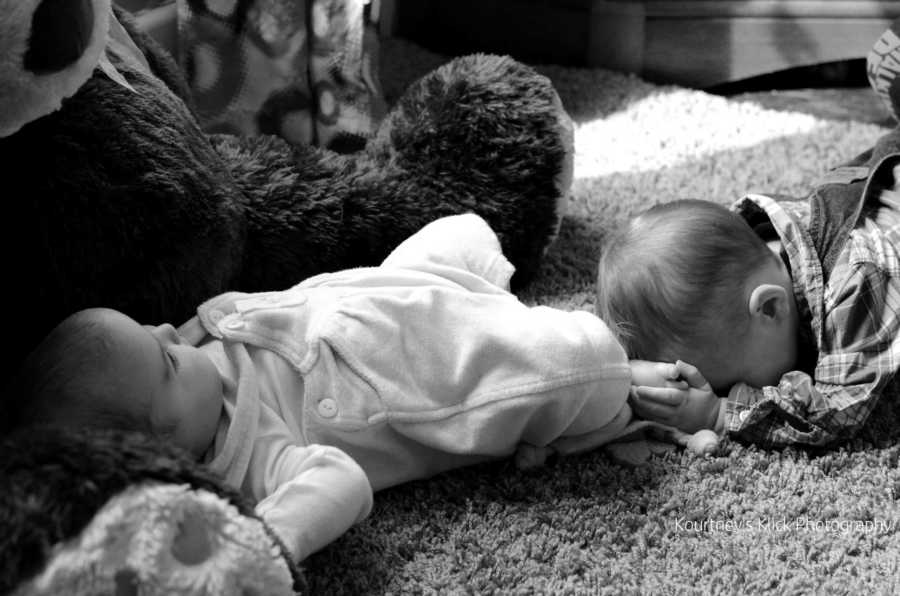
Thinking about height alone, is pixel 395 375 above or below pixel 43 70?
below

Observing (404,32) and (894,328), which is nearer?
(894,328)

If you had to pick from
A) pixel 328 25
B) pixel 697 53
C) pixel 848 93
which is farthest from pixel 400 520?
pixel 848 93

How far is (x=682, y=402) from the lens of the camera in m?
0.98

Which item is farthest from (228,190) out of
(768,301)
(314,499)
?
(768,301)

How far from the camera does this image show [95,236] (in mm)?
837

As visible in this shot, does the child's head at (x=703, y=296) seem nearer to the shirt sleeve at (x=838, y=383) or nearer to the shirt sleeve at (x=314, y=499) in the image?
the shirt sleeve at (x=838, y=383)

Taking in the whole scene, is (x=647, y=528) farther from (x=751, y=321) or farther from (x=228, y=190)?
(x=228, y=190)

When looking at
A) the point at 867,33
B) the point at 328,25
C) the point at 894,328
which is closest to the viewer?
the point at 894,328

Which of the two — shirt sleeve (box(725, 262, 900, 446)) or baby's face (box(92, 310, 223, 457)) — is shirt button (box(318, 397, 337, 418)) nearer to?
baby's face (box(92, 310, 223, 457))

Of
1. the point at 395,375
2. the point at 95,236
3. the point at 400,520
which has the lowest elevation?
the point at 400,520

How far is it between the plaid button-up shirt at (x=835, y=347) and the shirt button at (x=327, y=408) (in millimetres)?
404

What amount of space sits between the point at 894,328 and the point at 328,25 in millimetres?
840

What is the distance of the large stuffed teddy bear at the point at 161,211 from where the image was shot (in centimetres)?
56

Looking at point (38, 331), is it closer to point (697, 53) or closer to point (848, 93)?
point (697, 53)
